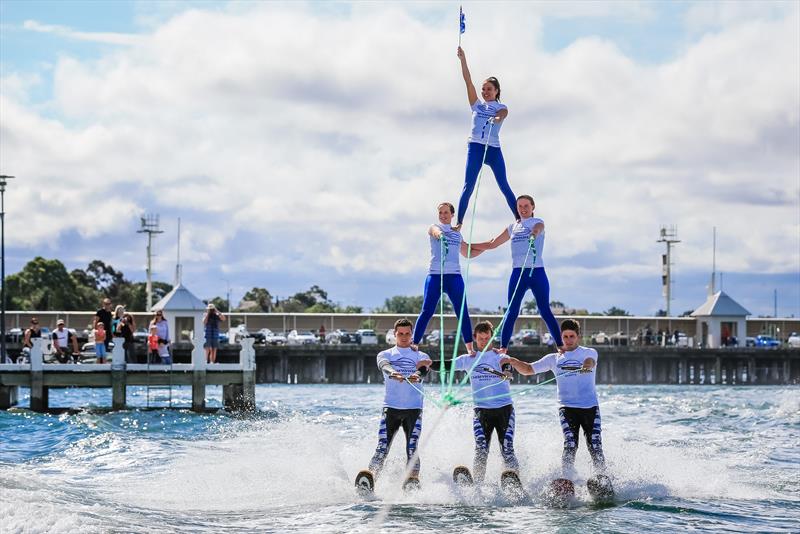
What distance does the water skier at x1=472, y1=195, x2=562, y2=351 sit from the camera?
14.9m

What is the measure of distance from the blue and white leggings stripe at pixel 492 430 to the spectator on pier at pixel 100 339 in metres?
17.6

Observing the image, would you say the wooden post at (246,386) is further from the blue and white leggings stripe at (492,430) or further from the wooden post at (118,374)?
the blue and white leggings stripe at (492,430)

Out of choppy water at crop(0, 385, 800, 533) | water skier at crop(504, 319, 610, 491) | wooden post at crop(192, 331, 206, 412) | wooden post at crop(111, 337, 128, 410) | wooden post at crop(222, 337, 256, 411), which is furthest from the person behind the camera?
wooden post at crop(222, 337, 256, 411)

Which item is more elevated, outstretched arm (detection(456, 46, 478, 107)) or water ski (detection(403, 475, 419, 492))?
outstretched arm (detection(456, 46, 478, 107))

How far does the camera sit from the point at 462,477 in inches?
574

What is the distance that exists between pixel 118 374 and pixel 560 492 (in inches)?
728

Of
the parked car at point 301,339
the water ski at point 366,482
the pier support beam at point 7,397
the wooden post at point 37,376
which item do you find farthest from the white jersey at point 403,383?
the parked car at point 301,339

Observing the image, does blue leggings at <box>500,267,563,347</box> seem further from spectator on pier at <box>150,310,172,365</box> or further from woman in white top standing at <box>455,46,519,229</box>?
spectator on pier at <box>150,310,172,365</box>

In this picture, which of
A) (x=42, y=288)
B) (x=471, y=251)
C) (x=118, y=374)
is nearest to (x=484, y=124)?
(x=471, y=251)

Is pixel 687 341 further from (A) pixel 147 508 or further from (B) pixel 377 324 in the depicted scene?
(A) pixel 147 508

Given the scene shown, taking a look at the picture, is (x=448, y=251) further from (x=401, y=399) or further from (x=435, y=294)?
(x=401, y=399)

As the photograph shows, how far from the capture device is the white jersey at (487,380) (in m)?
14.5

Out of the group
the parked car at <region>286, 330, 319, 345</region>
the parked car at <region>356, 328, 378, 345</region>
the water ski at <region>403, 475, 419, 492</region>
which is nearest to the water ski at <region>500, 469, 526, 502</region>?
the water ski at <region>403, 475, 419, 492</region>

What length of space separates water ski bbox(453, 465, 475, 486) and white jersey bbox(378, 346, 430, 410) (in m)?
1.07
